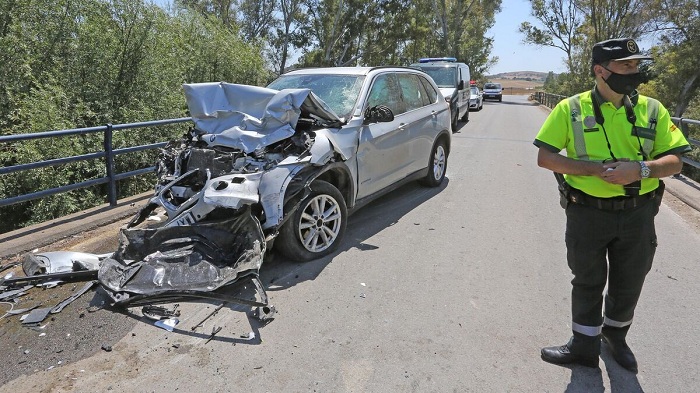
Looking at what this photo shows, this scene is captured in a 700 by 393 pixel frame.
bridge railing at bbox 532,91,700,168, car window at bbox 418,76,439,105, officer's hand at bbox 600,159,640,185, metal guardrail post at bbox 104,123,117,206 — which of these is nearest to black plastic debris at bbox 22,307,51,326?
metal guardrail post at bbox 104,123,117,206

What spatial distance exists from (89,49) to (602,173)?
29.1 feet

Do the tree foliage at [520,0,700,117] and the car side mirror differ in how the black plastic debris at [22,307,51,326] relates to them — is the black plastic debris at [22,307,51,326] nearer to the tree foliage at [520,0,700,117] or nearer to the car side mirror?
the car side mirror

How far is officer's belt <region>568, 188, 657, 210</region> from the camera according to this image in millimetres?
2672

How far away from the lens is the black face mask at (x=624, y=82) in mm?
2607

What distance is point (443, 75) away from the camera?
50.4 ft

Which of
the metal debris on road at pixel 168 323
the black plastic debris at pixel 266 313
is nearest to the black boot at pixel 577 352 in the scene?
the black plastic debris at pixel 266 313

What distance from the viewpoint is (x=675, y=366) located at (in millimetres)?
2973

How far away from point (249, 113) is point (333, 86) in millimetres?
1257

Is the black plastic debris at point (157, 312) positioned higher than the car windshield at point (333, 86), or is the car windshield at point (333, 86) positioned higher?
the car windshield at point (333, 86)

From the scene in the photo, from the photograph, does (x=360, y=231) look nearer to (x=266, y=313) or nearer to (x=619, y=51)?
(x=266, y=313)

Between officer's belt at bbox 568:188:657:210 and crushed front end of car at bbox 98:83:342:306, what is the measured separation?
228 centimetres

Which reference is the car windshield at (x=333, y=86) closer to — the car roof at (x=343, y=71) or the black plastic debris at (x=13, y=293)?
the car roof at (x=343, y=71)

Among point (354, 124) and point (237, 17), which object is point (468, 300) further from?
point (237, 17)

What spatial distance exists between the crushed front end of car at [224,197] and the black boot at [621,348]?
2.37 m
